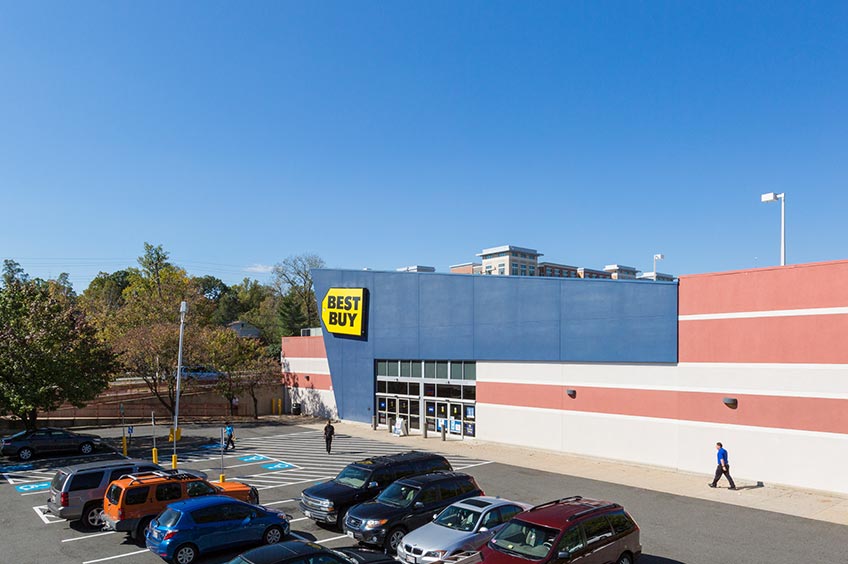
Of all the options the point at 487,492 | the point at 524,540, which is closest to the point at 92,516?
the point at 487,492

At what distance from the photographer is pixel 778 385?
2094cm

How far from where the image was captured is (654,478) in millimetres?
22719

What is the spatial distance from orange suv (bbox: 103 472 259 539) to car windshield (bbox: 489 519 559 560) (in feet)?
30.0

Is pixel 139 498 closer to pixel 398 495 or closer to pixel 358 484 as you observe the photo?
pixel 358 484

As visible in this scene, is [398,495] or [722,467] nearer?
[398,495]

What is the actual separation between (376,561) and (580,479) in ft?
46.4

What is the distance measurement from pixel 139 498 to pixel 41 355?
1735cm

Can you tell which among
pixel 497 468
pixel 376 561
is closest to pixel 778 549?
pixel 376 561

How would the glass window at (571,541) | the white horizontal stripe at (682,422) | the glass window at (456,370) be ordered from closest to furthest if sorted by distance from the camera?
the glass window at (571,541)
the white horizontal stripe at (682,422)
the glass window at (456,370)

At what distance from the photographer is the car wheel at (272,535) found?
14.3 m

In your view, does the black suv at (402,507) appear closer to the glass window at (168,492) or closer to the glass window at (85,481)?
the glass window at (168,492)

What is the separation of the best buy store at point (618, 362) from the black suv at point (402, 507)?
38.4 feet

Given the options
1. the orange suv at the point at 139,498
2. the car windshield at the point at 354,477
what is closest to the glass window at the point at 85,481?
the orange suv at the point at 139,498

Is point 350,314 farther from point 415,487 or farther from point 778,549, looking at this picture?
point 778,549
